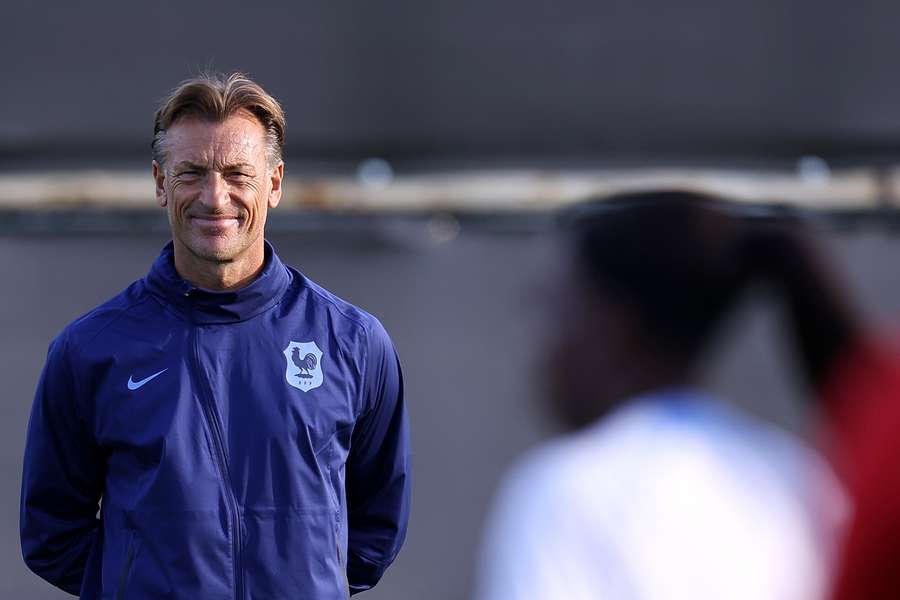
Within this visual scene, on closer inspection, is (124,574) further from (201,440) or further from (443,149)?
(443,149)

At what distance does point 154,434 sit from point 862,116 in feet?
4.15

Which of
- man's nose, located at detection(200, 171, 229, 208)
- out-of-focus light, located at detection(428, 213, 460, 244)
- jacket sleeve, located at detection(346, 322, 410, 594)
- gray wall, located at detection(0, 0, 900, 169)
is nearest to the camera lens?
man's nose, located at detection(200, 171, 229, 208)

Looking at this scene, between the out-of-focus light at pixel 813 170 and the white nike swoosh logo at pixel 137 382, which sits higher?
the out-of-focus light at pixel 813 170

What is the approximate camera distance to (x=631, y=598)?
2.40 feet

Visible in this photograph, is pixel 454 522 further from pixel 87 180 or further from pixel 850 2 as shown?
pixel 850 2

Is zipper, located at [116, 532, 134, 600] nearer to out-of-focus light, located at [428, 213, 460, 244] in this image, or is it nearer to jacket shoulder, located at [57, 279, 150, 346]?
jacket shoulder, located at [57, 279, 150, 346]

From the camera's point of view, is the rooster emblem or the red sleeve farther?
the rooster emblem

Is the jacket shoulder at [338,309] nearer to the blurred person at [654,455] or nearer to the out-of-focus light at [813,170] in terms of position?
the out-of-focus light at [813,170]

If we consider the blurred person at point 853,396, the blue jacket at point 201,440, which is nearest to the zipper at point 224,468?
the blue jacket at point 201,440

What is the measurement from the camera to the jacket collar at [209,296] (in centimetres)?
168

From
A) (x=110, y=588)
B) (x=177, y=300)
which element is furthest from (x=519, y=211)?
(x=110, y=588)

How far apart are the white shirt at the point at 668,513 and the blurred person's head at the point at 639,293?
21 mm

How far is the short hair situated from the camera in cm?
172

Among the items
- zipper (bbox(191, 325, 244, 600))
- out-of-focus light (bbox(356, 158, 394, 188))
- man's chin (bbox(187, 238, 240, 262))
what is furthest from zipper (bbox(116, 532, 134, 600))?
out-of-focus light (bbox(356, 158, 394, 188))
